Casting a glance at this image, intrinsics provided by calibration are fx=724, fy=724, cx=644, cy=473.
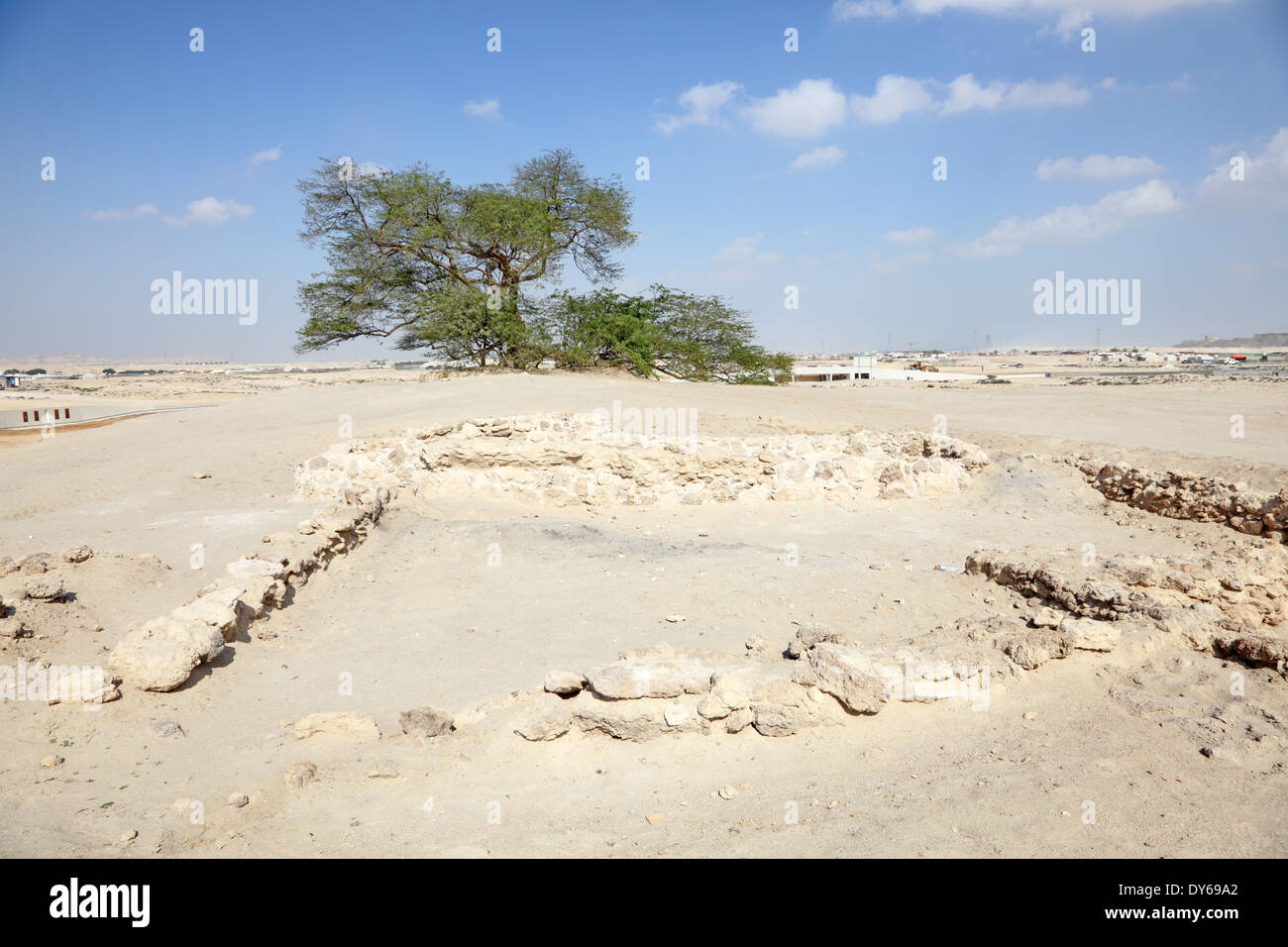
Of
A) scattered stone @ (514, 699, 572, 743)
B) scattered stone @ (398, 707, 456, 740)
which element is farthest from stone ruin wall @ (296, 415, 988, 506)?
scattered stone @ (514, 699, 572, 743)

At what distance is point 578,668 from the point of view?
212 inches

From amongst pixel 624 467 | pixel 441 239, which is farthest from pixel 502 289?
pixel 624 467

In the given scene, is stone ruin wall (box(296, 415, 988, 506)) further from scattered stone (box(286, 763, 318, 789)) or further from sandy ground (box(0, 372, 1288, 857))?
scattered stone (box(286, 763, 318, 789))

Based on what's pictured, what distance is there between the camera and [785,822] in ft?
11.1

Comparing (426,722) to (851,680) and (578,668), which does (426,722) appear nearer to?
(578,668)

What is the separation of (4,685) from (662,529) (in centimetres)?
664

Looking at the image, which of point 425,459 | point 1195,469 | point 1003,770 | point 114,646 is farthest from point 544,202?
point 1003,770

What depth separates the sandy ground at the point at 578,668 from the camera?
3.25 meters

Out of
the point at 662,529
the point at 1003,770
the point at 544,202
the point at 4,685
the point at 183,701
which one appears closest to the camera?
the point at 1003,770

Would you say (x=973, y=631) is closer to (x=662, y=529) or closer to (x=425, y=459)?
(x=662, y=529)

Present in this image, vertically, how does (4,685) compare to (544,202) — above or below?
below
